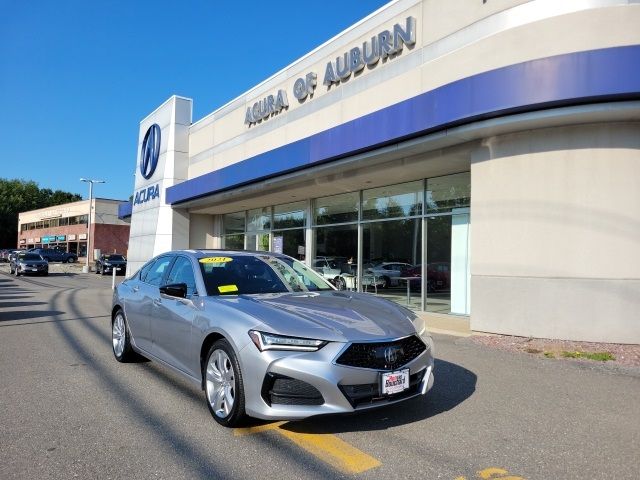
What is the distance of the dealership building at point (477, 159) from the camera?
27.3 ft

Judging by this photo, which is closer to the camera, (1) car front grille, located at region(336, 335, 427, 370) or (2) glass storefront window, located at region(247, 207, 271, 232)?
(1) car front grille, located at region(336, 335, 427, 370)

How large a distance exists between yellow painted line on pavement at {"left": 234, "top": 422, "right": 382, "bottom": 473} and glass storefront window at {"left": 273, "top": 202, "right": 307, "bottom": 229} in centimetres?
1400

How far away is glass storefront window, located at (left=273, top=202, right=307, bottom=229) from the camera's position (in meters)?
18.2

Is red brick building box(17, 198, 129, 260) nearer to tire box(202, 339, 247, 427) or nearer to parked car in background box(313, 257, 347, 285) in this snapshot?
parked car in background box(313, 257, 347, 285)

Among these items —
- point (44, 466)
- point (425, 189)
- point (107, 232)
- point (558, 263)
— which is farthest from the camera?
point (107, 232)

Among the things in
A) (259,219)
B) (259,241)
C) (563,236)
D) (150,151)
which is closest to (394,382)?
(563,236)

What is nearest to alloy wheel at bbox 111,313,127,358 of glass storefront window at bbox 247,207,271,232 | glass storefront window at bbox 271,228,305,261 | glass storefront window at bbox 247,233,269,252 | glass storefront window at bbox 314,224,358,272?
glass storefront window at bbox 314,224,358,272

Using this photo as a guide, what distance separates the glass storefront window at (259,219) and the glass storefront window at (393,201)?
20.7 feet

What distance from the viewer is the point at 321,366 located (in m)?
3.73

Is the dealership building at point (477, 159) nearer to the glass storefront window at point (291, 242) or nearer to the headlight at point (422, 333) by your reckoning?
the glass storefront window at point (291, 242)

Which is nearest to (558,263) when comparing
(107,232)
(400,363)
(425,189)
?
(425,189)

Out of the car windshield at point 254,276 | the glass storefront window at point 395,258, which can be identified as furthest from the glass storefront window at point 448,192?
the car windshield at point 254,276

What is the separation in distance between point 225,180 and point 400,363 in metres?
14.7

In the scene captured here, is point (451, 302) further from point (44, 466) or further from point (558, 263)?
point (44, 466)
